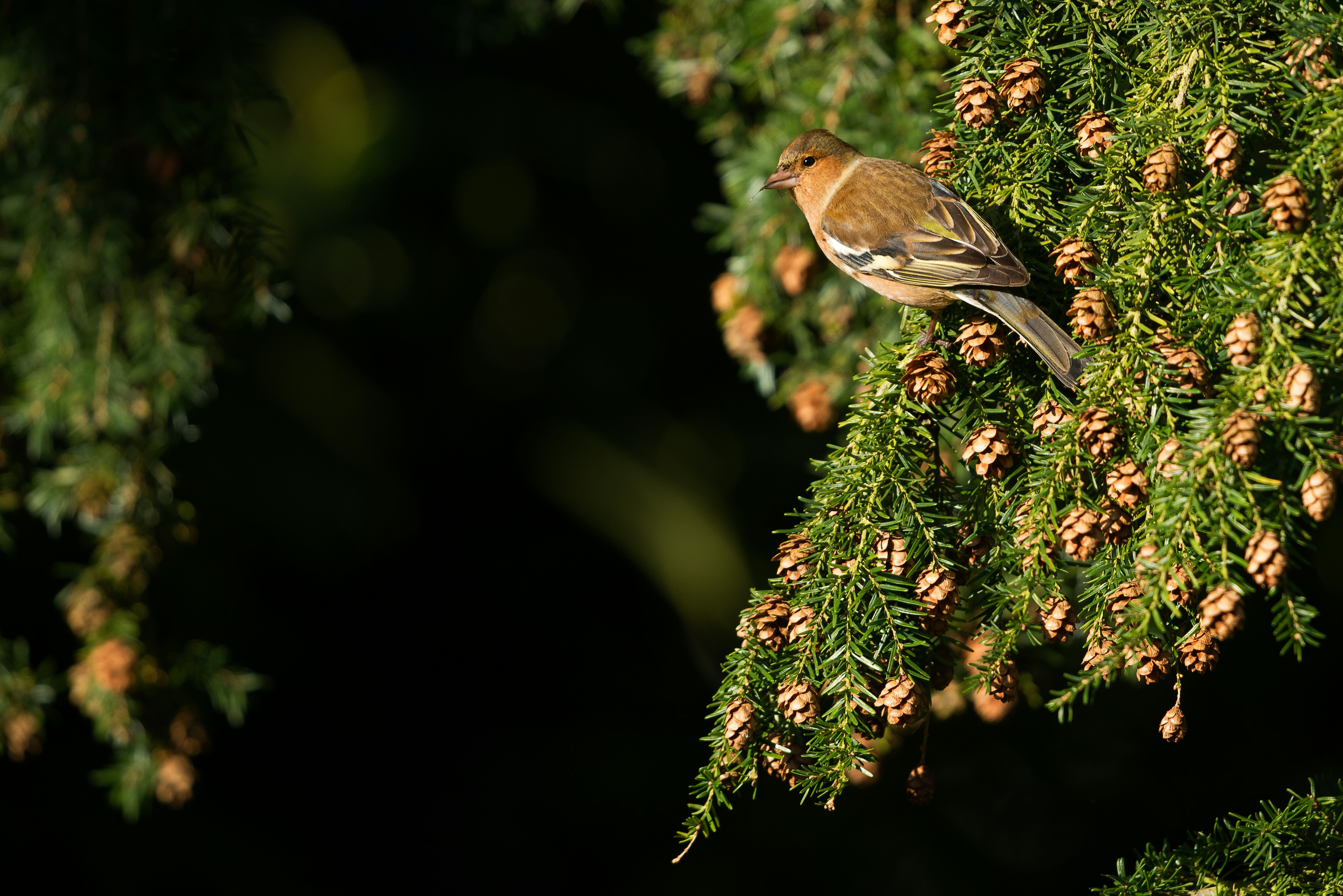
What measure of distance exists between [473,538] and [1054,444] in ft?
9.91

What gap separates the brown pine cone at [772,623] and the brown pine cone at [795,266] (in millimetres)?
1146

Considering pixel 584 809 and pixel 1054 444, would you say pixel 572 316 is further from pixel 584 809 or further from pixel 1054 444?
pixel 1054 444

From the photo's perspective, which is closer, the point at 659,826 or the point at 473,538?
the point at 659,826

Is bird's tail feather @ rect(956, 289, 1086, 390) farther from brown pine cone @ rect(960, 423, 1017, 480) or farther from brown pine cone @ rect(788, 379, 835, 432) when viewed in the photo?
brown pine cone @ rect(788, 379, 835, 432)

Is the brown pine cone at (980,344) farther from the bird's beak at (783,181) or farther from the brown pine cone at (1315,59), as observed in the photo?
the bird's beak at (783,181)

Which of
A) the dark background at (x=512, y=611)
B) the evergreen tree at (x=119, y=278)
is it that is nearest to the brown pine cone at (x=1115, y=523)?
the evergreen tree at (x=119, y=278)

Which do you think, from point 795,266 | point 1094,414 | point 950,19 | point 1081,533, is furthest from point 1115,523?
point 795,266

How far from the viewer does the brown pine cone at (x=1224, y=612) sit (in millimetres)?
1123

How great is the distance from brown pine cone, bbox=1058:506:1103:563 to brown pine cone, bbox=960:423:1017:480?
146 mm

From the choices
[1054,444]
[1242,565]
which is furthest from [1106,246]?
[1242,565]

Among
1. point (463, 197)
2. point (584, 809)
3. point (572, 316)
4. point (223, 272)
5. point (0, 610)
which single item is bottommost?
point (584, 809)

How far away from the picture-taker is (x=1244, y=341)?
1.20 metres

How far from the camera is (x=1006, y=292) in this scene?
1.70 metres

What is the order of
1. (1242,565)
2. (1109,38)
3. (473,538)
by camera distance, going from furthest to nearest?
(473,538) → (1109,38) → (1242,565)
